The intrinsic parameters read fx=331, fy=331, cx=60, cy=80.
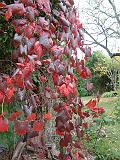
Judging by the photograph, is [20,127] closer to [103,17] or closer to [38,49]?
[38,49]

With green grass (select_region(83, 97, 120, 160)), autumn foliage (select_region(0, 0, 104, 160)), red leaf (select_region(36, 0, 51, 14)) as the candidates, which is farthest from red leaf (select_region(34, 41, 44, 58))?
green grass (select_region(83, 97, 120, 160))

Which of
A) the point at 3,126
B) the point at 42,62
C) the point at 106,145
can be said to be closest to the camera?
the point at 3,126

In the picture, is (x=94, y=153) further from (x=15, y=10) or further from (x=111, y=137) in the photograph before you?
(x=15, y=10)

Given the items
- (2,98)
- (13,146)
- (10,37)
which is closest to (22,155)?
(13,146)

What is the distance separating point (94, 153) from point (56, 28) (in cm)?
243

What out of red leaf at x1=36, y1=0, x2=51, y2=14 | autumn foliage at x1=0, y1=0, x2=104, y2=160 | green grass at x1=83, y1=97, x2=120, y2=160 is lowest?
green grass at x1=83, y1=97, x2=120, y2=160

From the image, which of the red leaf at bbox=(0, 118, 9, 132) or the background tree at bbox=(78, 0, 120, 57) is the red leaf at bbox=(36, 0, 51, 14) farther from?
the background tree at bbox=(78, 0, 120, 57)

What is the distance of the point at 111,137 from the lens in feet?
14.9

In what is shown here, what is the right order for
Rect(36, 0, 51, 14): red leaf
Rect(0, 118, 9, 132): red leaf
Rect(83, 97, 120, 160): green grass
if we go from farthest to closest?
Rect(83, 97, 120, 160): green grass, Rect(36, 0, 51, 14): red leaf, Rect(0, 118, 9, 132): red leaf

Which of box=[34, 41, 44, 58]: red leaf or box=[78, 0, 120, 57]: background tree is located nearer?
box=[34, 41, 44, 58]: red leaf

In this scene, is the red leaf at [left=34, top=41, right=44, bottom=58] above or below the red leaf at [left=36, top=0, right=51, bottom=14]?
below

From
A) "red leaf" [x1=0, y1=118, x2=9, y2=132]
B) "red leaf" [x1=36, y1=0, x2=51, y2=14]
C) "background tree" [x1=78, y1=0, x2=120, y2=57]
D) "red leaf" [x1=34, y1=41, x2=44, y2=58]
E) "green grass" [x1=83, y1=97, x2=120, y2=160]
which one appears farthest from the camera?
"background tree" [x1=78, y1=0, x2=120, y2=57]

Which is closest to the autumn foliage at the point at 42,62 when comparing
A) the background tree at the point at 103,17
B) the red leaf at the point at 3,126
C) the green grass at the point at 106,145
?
the red leaf at the point at 3,126

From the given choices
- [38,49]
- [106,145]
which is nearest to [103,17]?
[106,145]
